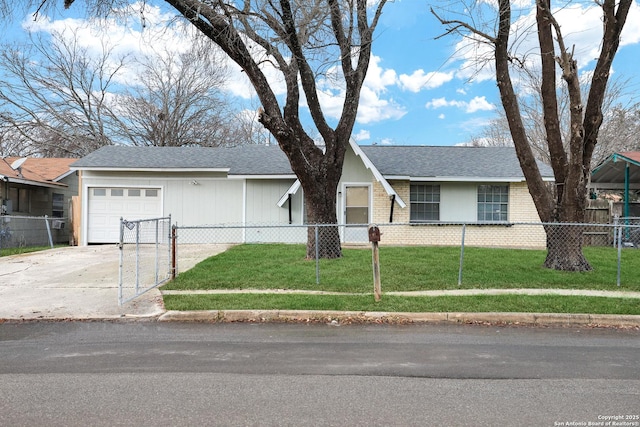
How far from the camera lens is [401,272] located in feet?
31.2

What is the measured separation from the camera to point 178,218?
16.3 m

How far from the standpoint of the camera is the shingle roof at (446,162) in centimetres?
1516

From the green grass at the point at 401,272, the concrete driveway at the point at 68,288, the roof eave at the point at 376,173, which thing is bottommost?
the concrete driveway at the point at 68,288

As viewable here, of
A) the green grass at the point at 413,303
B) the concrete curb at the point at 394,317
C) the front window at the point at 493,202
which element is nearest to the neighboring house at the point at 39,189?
the green grass at the point at 413,303

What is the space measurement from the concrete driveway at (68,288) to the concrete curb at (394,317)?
872mm

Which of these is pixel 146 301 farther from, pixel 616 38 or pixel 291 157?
pixel 616 38

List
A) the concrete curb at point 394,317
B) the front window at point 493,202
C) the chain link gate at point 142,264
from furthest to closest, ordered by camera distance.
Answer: the front window at point 493,202, the chain link gate at point 142,264, the concrete curb at point 394,317

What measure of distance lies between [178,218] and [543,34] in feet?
43.8

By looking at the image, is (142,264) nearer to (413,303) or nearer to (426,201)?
(413,303)

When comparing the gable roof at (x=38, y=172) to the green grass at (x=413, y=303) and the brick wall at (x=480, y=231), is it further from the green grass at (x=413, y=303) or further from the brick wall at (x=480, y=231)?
the green grass at (x=413, y=303)

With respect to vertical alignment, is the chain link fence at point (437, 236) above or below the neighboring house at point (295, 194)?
below

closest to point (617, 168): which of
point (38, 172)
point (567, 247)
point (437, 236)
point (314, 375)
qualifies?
point (437, 236)

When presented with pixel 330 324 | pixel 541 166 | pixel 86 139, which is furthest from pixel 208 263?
pixel 86 139

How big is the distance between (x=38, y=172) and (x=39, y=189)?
1.17 m
